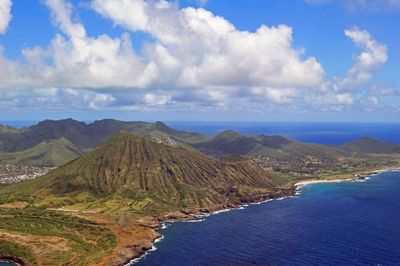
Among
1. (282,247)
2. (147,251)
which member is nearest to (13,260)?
(147,251)

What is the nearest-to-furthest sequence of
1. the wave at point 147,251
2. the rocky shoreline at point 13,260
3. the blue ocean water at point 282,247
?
the blue ocean water at point 282,247, the rocky shoreline at point 13,260, the wave at point 147,251

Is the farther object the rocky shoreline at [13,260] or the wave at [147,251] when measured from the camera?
the wave at [147,251]

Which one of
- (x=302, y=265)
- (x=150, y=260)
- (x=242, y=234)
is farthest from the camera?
(x=242, y=234)

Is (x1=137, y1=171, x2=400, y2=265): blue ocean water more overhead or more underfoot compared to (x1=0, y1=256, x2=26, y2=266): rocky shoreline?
more overhead

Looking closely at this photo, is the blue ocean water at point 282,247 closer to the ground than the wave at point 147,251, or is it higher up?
higher up

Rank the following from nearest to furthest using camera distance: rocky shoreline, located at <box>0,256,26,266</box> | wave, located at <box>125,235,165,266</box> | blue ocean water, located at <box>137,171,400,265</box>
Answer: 1. blue ocean water, located at <box>137,171,400,265</box>
2. rocky shoreline, located at <box>0,256,26,266</box>
3. wave, located at <box>125,235,165,266</box>

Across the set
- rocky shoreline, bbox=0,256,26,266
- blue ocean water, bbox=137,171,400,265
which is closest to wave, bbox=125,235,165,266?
blue ocean water, bbox=137,171,400,265

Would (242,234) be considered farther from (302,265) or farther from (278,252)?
(302,265)

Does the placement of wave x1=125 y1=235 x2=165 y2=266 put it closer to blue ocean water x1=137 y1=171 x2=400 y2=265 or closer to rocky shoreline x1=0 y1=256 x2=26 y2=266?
blue ocean water x1=137 y1=171 x2=400 y2=265

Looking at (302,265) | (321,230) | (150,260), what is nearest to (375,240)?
(321,230)

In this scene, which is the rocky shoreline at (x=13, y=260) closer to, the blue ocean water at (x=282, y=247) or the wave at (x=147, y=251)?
the wave at (x=147, y=251)

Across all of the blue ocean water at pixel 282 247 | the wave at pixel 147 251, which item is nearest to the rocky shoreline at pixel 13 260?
the wave at pixel 147 251
